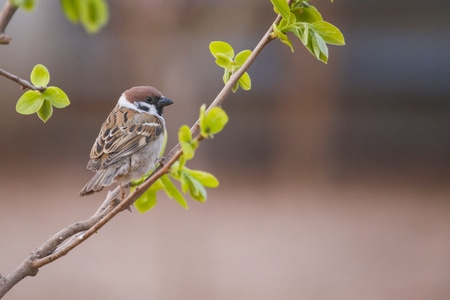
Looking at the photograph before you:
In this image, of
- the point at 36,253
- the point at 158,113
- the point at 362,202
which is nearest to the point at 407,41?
the point at 362,202

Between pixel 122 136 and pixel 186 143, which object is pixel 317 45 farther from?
pixel 122 136

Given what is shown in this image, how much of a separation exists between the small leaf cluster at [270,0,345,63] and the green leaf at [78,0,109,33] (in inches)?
18.5

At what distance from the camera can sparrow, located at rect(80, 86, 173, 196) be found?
6.31 ft

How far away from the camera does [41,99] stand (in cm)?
106

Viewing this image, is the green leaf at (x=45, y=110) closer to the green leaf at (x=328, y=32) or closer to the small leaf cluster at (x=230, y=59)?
the small leaf cluster at (x=230, y=59)

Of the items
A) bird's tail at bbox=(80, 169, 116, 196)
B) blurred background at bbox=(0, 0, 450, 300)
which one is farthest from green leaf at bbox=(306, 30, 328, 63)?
blurred background at bbox=(0, 0, 450, 300)

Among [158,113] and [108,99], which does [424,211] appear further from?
[158,113]

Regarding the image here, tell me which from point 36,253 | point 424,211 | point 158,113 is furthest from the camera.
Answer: point 424,211

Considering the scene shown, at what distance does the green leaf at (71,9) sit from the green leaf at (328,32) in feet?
1.73

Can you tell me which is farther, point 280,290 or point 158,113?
point 280,290

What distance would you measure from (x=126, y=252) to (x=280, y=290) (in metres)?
1.17

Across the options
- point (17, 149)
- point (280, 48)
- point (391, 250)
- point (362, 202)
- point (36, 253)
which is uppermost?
point (280, 48)

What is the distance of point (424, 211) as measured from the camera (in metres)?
6.30

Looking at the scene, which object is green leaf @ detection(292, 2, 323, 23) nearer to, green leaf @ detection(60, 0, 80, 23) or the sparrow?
green leaf @ detection(60, 0, 80, 23)
